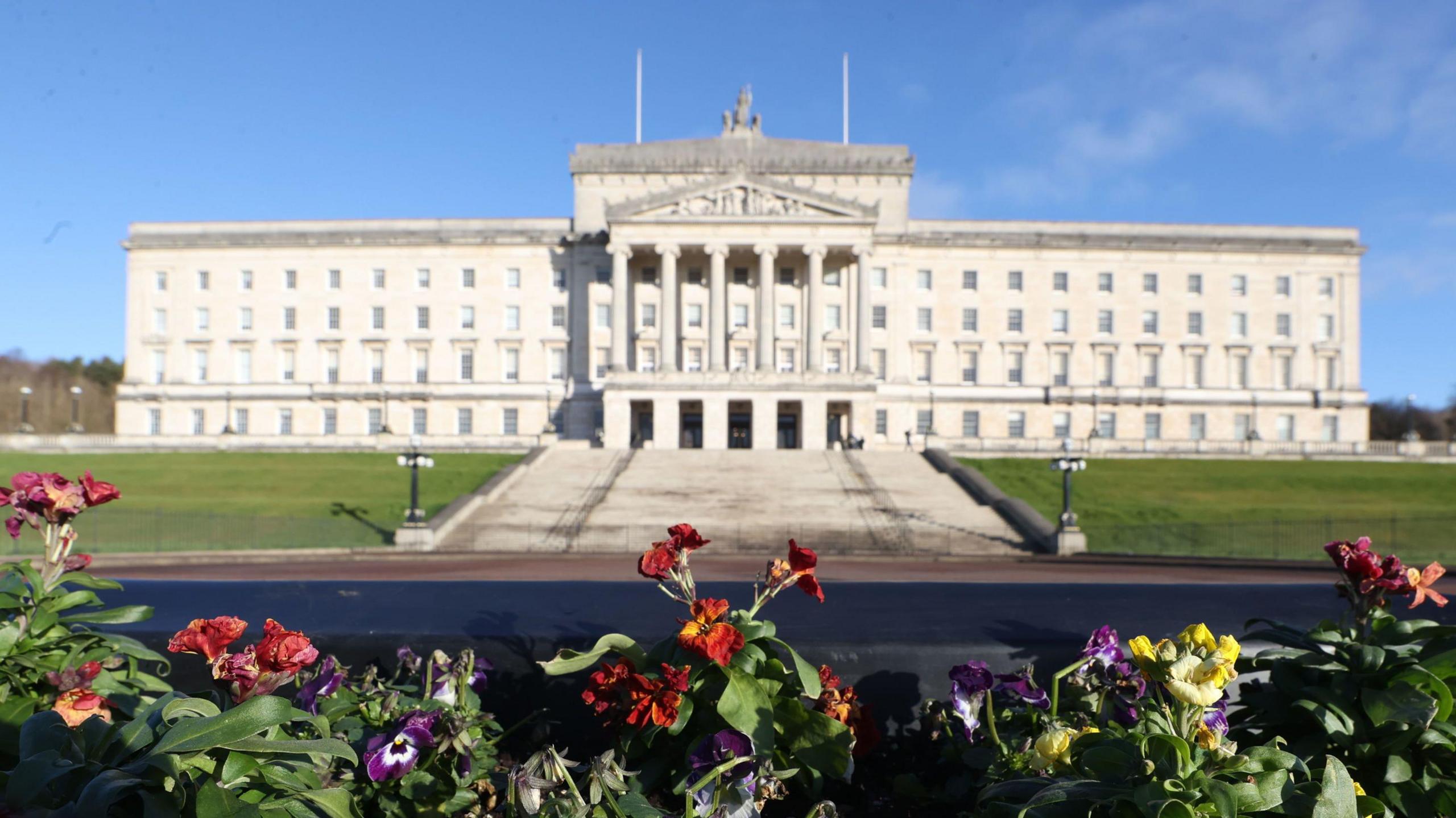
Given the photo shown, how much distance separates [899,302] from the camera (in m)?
66.8

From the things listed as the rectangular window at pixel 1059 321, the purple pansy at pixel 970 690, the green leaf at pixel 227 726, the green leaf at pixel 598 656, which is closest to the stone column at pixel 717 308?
the rectangular window at pixel 1059 321

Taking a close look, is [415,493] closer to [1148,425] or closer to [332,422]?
[332,422]

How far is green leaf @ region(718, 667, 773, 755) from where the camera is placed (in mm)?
2701

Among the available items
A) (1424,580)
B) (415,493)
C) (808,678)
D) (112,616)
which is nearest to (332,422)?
(415,493)

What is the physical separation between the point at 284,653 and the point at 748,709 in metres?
1.42

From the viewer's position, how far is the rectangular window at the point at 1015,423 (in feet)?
218

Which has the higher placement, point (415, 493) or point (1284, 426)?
point (1284, 426)

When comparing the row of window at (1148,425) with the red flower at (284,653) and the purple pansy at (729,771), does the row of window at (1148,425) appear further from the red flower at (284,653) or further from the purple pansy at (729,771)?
the red flower at (284,653)

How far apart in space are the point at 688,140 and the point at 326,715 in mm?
71410

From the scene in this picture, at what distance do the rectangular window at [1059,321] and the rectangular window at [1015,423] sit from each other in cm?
759

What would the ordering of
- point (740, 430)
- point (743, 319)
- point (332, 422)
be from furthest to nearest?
point (332, 422) → point (743, 319) → point (740, 430)

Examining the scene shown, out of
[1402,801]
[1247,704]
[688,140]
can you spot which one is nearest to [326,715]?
[1247,704]

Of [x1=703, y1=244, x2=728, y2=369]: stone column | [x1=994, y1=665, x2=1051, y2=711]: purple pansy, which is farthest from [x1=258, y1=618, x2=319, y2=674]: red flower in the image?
→ [x1=703, y1=244, x2=728, y2=369]: stone column

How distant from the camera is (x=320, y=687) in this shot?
129 inches
